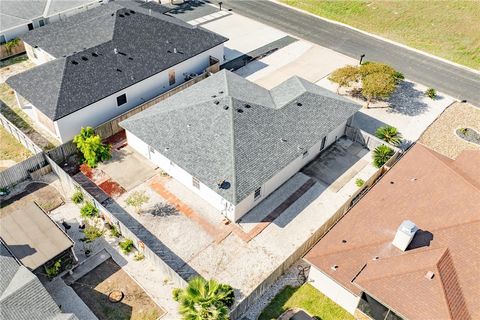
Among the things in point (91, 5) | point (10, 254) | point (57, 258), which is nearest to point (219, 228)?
point (57, 258)

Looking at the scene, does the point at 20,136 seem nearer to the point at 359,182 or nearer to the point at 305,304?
the point at 305,304

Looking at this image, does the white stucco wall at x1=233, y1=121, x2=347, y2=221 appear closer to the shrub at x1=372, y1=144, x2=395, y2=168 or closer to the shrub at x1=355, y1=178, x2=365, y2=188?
the shrub at x1=372, y1=144, x2=395, y2=168

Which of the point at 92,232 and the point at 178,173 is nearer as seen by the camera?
the point at 92,232

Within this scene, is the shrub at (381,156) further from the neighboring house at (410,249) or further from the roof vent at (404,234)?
the roof vent at (404,234)

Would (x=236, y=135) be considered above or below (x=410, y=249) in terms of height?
above

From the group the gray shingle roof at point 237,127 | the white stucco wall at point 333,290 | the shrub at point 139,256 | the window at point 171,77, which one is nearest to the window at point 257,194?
the gray shingle roof at point 237,127

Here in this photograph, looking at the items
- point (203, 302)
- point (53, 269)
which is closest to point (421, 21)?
point (203, 302)

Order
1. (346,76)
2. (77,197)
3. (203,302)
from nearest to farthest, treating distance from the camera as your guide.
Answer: (203,302) < (77,197) < (346,76)

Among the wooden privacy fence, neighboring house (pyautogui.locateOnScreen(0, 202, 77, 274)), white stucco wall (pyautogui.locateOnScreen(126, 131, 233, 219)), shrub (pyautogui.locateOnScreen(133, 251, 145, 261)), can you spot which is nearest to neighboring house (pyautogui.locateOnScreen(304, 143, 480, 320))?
white stucco wall (pyautogui.locateOnScreen(126, 131, 233, 219))
